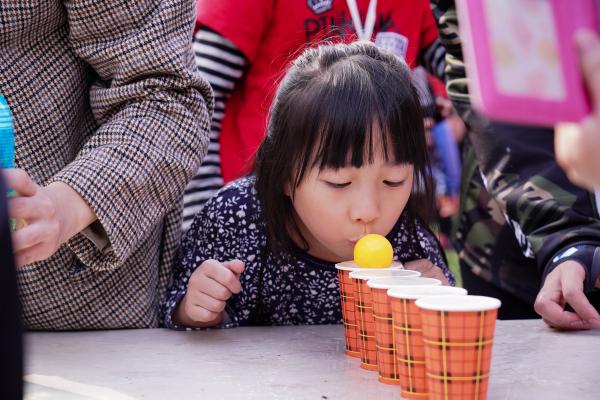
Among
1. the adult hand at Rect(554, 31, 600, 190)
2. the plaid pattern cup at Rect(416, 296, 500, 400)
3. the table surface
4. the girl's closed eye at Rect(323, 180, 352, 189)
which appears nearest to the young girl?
the girl's closed eye at Rect(323, 180, 352, 189)

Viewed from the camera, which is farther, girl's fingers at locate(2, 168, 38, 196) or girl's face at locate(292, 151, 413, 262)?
girl's face at locate(292, 151, 413, 262)

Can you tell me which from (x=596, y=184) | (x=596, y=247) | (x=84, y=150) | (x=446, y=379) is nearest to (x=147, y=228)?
(x=84, y=150)

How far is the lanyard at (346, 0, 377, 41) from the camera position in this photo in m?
2.08

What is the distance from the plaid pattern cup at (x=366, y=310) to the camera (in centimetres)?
129

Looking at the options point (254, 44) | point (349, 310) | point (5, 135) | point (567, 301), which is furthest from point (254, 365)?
point (254, 44)

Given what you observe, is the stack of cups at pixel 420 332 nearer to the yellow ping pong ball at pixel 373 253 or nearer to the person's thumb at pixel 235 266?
the yellow ping pong ball at pixel 373 253

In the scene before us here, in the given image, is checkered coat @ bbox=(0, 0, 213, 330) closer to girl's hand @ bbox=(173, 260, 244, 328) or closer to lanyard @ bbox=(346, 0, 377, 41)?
A: girl's hand @ bbox=(173, 260, 244, 328)

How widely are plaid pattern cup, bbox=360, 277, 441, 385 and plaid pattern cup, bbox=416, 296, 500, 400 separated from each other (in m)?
0.13

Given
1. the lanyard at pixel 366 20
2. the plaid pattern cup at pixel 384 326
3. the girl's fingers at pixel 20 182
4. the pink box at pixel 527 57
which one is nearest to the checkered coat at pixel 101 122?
the girl's fingers at pixel 20 182

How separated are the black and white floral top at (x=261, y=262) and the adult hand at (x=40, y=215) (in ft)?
1.27

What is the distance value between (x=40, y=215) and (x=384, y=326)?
1.59 ft

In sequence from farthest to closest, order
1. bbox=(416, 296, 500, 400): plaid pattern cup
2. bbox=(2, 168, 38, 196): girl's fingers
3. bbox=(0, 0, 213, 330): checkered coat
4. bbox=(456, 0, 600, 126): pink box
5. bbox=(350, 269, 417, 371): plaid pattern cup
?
bbox=(0, 0, 213, 330): checkered coat → bbox=(350, 269, 417, 371): plaid pattern cup → bbox=(2, 168, 38, 196): girl's fingers → bbox=(416, 296, 500, 400): plaid pattern cup → bbox=(456, 0, 600, 126): pink box

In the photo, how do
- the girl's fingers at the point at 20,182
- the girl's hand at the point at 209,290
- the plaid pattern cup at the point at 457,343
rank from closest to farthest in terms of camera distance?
the plaid pattern cup at the point at 457,343 < the girl's fingers at the point at 20,182 < the girl's hand at the point at 209,290

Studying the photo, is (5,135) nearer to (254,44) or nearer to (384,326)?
(384,326)
